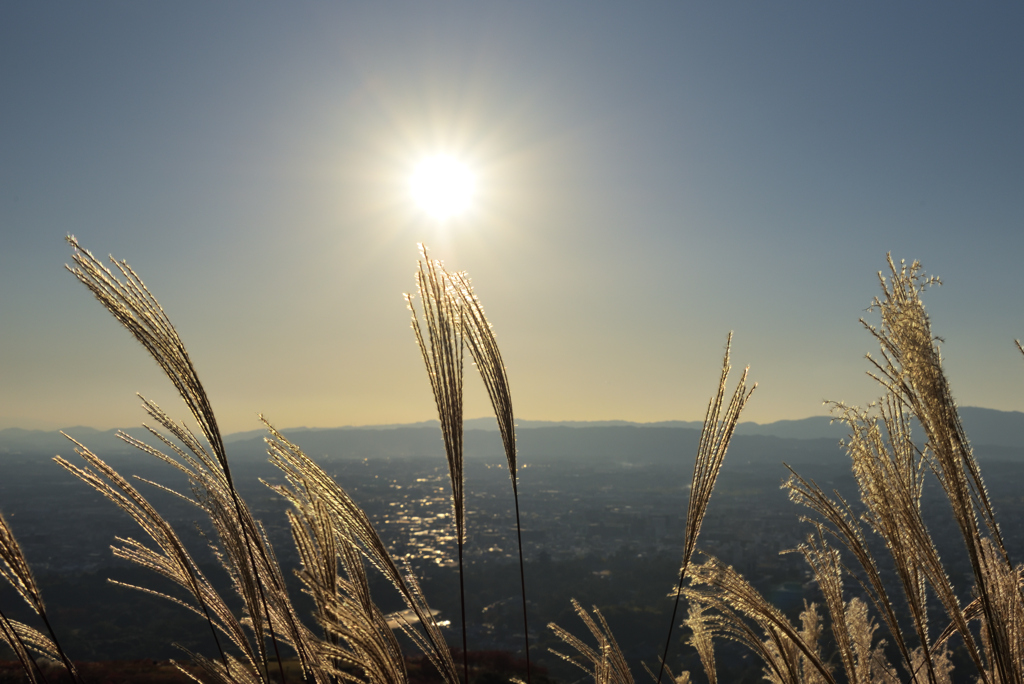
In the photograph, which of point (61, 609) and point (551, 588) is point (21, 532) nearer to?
point (61, 609)

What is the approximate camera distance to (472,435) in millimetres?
191875

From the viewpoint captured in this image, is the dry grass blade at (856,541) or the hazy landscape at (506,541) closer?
the dry grass blade at (856,541)

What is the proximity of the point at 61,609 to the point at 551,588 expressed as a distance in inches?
1165

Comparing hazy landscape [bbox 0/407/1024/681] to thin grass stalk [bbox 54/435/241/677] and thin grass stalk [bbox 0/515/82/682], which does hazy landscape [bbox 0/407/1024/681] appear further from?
thin grass stalk [bbox 0/515/82/682]

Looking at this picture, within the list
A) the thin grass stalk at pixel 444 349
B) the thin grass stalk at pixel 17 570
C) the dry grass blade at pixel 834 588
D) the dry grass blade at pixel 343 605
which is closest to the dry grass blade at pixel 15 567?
the thin grass stalk at pixel 17 570

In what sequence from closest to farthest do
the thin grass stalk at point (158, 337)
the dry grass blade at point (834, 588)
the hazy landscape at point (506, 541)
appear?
the thin grass stalk at point (158, 337) → the dry grass blade at point (834, 588) → the hazy landscape at point (506, 541)

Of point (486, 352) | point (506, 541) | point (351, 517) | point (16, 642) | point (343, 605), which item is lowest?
point (506, 541)

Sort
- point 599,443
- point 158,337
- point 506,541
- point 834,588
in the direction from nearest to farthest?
point 158,337 < point 834,588 < point 506,541 < point 599,443

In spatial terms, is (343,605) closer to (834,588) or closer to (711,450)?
(711,450)

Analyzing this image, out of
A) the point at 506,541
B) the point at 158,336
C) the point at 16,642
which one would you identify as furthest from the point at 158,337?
the point at 506,541

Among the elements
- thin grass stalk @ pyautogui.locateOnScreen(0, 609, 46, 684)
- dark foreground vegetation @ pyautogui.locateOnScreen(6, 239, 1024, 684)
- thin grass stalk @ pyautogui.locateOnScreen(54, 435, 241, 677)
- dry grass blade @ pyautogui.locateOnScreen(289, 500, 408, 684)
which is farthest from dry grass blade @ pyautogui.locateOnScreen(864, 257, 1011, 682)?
thin grass stalk @ pyautogui.locateOnScreen(0, 609, 46, 684)

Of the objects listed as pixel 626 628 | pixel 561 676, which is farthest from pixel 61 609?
pixel 626 628

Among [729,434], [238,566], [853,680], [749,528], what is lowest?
[749,528]

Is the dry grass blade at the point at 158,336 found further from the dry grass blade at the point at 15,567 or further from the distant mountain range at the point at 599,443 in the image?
the distant mountain range at the point at 599,443
